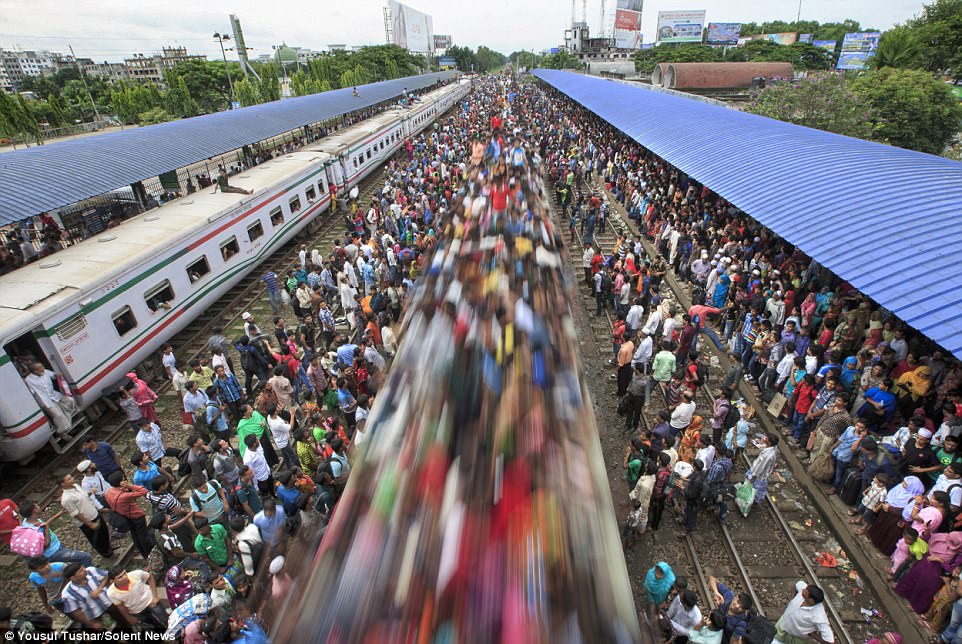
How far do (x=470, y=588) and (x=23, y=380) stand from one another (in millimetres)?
7349

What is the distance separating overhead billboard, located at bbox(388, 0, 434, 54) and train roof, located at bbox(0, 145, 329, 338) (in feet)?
303

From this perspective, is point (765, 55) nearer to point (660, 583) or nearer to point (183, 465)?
point (660, 583)

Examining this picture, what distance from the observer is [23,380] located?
6.79 meters

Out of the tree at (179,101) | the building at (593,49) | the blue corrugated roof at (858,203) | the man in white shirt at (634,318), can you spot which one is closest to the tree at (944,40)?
the blue corrugated roof at (858,203)

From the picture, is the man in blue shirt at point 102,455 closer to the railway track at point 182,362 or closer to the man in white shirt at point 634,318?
the railway track at point 182,362

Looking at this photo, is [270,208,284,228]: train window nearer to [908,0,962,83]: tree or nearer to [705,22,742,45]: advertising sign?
[908,0,962,83]: tree

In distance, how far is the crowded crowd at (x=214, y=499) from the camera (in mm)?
4625

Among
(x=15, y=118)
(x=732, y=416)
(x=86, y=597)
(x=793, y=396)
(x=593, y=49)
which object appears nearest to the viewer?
(x=86, y=597)

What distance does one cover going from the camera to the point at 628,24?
10819 centimetres

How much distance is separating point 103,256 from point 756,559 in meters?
11.9

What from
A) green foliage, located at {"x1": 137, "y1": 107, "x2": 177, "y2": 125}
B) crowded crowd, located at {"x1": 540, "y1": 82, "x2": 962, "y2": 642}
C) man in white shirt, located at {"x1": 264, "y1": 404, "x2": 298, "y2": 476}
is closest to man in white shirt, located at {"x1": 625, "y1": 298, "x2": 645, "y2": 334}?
crowded crowd, located at {"x1": 540, "y1": 82, "x2": 962, "y2": 642}

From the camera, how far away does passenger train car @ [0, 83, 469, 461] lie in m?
6.95

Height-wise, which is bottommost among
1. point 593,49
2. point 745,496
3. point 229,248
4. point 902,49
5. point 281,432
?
point 745,496

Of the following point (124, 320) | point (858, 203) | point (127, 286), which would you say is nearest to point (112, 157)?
point (127, 286)
